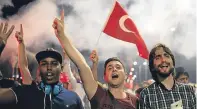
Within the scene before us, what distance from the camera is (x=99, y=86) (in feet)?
5.27

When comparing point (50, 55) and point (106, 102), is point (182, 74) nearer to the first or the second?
point (106, 102)

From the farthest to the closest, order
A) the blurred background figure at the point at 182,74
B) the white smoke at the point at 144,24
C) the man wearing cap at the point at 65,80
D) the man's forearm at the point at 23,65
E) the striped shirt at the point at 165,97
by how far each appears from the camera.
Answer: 1. the blurred background figure at the point at 182,74
2. the white smoke at the point at 144,24
3. the man wearing cap at the point at 65,80
4. the man's forearm at the point at 23,65
5. the striped shirt at the point at 165,97

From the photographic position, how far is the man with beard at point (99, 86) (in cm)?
154

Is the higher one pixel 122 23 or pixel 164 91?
pixel 122 23

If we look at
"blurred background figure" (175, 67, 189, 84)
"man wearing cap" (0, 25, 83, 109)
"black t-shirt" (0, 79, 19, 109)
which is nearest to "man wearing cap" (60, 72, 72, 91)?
"man wearing cap" (0, 25, 83, 109)

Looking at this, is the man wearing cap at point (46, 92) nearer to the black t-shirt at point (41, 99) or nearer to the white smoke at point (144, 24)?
the black t-shirt at point (41, 99)

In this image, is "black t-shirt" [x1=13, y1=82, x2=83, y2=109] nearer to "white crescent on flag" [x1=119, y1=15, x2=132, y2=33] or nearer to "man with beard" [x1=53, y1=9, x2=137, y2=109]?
"man with beard" [x1=53, y1=9, x2=137, y2=109]

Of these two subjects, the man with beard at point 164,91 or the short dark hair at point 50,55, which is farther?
the short dark hair at point 50,55

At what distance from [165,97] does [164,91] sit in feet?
0.12

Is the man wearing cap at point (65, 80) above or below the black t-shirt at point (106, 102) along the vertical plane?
above

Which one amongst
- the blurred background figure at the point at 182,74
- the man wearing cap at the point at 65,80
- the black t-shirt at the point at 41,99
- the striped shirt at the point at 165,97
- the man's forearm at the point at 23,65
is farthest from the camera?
the blurred background figure at the point at 182,74

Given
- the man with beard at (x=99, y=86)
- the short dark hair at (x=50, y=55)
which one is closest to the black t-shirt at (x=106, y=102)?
the man with beard at (x=99, y=86)

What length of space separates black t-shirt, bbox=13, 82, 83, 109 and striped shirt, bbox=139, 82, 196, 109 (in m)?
0.42

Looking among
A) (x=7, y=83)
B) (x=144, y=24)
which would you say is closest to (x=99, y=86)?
(x=7, y=83)
